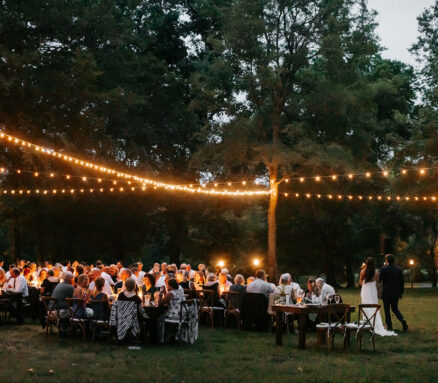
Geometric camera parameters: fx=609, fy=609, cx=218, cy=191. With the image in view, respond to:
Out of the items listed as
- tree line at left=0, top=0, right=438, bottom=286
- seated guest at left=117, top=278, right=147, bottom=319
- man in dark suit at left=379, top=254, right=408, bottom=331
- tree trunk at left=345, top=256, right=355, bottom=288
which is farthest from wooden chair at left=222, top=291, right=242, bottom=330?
tree trunk at left=345, top=256, right=355, bottom=288

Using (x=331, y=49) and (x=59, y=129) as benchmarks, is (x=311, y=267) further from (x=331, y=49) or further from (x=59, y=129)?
(x=59, y=129)

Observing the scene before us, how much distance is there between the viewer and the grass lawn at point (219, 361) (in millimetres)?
7234

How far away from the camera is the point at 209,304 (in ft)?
42.4

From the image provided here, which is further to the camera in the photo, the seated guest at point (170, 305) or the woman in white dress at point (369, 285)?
the woman in white dress at point (369, 285)

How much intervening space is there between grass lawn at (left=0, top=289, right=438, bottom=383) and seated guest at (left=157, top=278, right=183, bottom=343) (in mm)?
378

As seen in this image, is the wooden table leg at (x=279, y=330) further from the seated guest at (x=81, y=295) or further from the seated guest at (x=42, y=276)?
the seated guest at (x=42, y=276)

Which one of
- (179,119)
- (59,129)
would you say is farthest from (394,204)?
(59,129)

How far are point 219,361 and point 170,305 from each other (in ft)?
6.60

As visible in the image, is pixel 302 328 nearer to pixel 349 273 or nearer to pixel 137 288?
pixel 137 288

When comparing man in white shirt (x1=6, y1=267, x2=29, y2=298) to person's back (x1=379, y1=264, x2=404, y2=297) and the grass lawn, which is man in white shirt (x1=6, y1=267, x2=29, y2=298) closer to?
the grass lawn

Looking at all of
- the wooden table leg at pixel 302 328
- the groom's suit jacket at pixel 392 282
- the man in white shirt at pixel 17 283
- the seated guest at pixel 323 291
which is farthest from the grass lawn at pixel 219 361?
the man in white shirt at pixel 17 283

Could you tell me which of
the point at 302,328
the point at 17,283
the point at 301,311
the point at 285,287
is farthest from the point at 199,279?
the point at 301,311

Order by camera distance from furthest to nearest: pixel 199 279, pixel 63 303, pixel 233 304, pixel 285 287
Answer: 1. pixel 199 279
2. pixel 233 304
3. pixel 285 287
4. pixel 63 303

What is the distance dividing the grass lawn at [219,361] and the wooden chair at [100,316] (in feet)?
0.96
